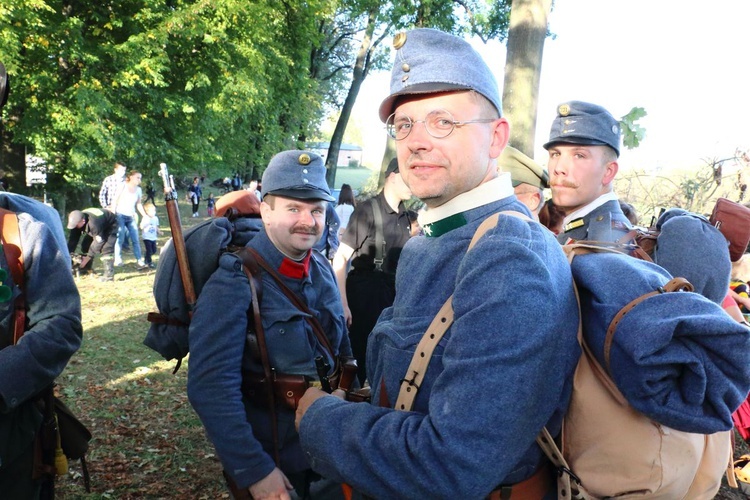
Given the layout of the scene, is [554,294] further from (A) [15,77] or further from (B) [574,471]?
(A) [15,77]

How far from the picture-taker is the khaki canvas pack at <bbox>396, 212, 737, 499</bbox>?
1.18 meters

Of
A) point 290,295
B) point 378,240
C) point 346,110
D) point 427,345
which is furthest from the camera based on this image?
point 346,110

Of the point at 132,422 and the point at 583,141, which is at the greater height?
the point at 583,141

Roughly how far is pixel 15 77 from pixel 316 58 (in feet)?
55.7

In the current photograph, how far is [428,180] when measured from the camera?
143 centimetres

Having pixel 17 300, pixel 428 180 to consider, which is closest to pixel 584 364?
pixel 428 180

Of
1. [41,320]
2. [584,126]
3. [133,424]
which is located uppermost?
[584,126]

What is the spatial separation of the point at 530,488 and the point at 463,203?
2.43ft

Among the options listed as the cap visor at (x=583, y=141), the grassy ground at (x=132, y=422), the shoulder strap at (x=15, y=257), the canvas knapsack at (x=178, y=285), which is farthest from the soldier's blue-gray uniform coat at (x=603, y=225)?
the grassy ground at (x=132, y=422)

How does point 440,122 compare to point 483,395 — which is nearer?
point 483,395

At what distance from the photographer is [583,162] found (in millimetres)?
2881

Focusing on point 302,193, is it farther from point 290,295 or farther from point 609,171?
point 609,171

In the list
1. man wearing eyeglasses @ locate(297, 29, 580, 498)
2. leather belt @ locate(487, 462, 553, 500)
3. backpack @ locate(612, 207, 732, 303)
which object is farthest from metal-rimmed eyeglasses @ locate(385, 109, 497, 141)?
backpack @ locate(612, 207, 732, 303)

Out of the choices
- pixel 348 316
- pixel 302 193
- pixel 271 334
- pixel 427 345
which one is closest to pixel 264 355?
pixel 271 334
